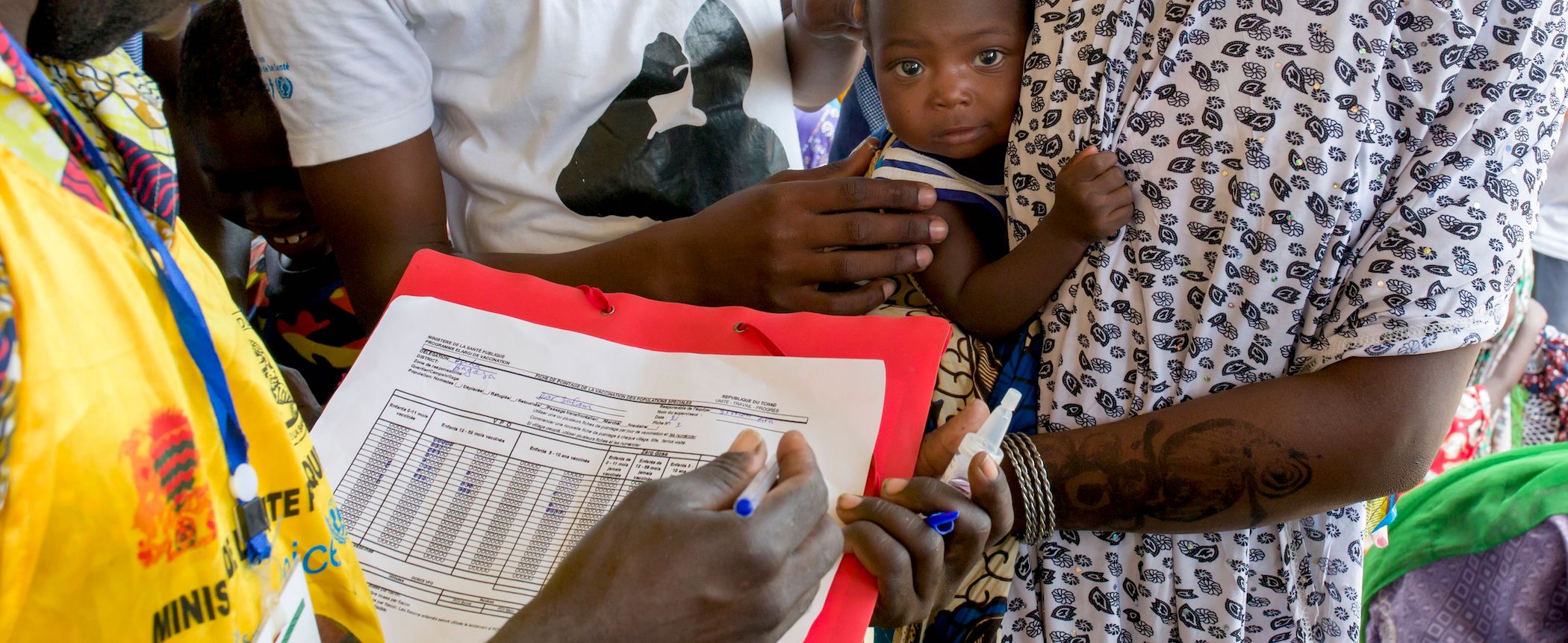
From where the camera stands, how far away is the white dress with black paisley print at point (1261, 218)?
0.93 m

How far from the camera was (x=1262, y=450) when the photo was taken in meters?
1.02

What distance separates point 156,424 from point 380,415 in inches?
19.2

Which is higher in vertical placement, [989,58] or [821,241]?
[989,58]

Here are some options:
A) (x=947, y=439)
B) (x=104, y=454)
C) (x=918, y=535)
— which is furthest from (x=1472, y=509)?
(x=104, y=454)

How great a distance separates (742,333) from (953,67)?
1.51ft

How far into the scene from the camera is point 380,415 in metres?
1.05

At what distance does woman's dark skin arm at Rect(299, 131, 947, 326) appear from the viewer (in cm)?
124

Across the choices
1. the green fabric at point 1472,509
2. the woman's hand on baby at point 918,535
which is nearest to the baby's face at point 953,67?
the woman's hand on baby at point 918,535

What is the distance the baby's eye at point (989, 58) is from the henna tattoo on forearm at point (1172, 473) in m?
0.50

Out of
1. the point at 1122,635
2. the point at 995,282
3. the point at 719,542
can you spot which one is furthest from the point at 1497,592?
the point at 719,542

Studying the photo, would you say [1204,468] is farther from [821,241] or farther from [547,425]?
[547,425]

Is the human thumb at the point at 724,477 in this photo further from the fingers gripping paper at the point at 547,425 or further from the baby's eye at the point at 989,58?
the baby's eye at the point at 989,58

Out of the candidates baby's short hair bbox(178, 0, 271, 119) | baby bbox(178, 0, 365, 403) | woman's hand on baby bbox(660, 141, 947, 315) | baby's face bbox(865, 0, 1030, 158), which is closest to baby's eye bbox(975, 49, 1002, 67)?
baby's face bbox(865, 0, 1030, 158)

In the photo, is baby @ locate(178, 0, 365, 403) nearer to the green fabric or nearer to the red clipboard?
the red clipboard
